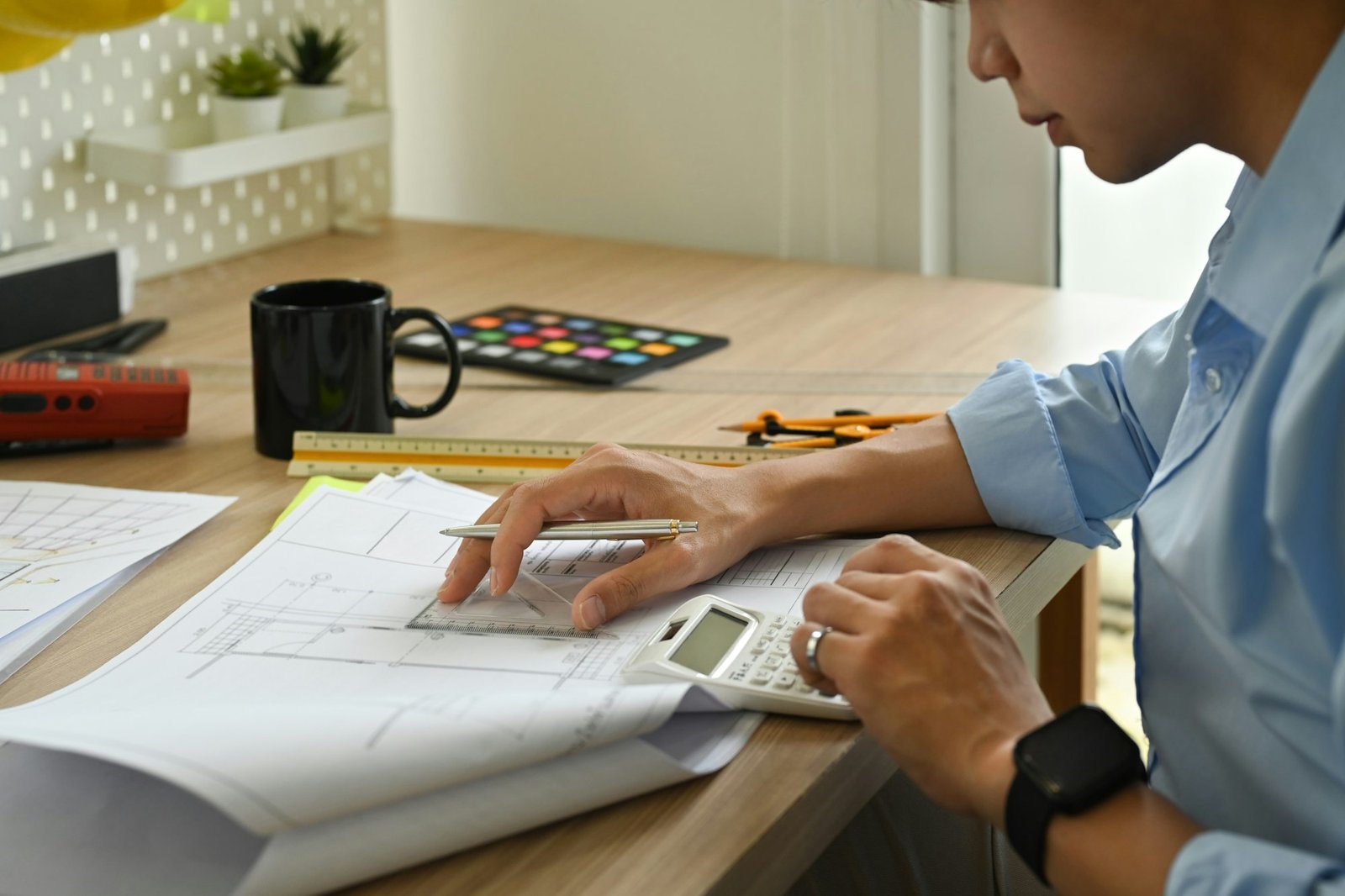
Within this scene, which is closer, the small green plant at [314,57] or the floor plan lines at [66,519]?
the floor plan lines at [66,519]

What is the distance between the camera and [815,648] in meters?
0.64

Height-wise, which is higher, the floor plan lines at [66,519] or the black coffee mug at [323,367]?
the black coffee mug at [323,367]

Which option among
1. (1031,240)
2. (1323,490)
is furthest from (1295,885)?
(1031,240)

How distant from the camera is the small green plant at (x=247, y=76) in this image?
62.8 inches

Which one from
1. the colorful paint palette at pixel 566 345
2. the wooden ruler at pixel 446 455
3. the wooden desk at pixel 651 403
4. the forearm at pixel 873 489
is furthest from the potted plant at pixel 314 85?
the forearm at pixel 873 489

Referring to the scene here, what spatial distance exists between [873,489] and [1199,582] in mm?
284

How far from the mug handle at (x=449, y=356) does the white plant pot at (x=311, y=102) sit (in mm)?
698

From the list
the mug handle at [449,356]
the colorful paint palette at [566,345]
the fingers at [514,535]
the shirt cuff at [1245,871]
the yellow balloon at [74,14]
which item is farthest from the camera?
the colorful paint palette at [566,345]

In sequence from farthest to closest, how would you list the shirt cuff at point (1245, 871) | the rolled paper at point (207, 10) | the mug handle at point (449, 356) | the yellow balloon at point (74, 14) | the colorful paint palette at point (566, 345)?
the rolled paper at point (207, 10) → the colorful paint palette at point (566, 345) → the mug handle at point (449, 356) → the yellow balloon at point (74, 14) → the shirt cuff at point (1245, 871)

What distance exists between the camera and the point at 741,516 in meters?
0.81

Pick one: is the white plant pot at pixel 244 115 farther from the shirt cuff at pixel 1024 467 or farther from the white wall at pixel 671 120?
the shirt cuff at pixel 1024 467

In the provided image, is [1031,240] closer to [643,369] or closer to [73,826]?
[643,369]

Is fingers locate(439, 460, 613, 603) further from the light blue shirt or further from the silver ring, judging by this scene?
the light blue shirt

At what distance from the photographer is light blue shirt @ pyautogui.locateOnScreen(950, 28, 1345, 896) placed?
527 mm
